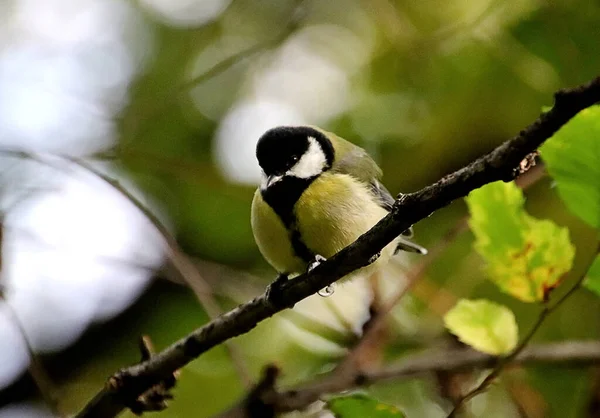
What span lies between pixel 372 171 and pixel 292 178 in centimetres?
20

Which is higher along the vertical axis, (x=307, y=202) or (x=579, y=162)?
(x=579, y=162)

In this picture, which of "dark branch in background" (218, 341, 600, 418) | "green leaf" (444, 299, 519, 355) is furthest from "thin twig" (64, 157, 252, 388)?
"green leaf" (444, 299, 519, 355)

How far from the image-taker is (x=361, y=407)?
69 centimetres

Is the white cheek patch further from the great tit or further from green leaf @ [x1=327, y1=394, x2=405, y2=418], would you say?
green leaf @ [x1=327, y1=394, x2=405, y2=418]

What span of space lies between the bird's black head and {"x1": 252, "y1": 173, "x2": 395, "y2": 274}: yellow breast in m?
0.06

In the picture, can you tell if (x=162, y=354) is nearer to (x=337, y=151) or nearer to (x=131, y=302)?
(x=337, y=151)

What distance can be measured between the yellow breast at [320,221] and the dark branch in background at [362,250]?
216 millimetres

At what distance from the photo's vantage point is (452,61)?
1746mm

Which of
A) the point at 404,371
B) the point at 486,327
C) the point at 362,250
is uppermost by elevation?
the point at 362,250

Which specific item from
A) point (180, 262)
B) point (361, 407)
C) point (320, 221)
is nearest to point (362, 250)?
point (361, 407)

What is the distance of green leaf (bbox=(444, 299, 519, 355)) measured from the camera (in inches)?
31.5

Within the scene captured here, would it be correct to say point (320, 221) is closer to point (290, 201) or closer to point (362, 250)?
point (290, 201)

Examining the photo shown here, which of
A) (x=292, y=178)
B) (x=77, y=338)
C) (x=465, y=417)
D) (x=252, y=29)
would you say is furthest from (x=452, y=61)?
(x=77, y=338)

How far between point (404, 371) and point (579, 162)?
45cm
